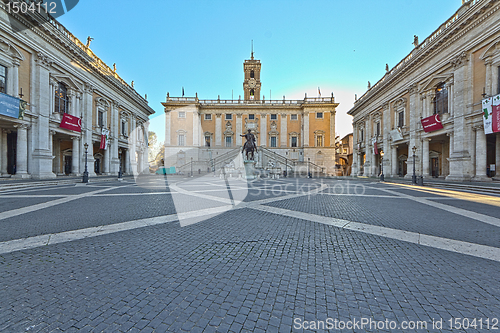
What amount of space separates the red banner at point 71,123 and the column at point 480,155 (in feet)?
116

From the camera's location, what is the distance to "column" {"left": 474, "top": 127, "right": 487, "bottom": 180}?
53.7 feet

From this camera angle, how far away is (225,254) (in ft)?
12.0

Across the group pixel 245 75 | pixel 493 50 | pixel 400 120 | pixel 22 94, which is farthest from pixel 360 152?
pixel 22 94

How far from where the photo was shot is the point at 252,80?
56875 mm

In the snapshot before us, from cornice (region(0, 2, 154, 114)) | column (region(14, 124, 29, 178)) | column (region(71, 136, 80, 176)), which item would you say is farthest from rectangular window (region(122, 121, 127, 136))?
column (region(14, 124, 29, 178))

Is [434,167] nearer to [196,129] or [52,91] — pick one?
[52,91]

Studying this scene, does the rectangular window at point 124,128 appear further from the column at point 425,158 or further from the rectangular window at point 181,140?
the column at point 425,158

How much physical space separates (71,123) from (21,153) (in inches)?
212

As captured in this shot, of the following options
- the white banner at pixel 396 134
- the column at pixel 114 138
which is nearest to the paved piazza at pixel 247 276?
the white banner at pixel 396 134

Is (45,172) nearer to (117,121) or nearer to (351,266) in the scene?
(117,121)

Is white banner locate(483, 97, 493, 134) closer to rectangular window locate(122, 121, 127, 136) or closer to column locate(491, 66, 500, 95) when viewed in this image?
column locate(491, 66, 500, 95)

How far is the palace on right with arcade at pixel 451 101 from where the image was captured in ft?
52.6

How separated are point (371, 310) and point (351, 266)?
3.45 feet

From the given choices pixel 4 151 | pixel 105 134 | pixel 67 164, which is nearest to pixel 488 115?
pixel 105 134
